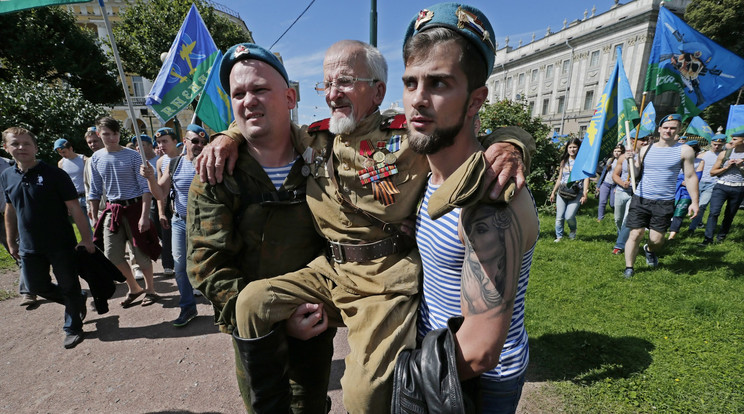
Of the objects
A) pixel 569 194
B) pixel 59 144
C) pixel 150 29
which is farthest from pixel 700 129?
pixel 150 29

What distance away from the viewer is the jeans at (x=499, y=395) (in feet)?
4.59

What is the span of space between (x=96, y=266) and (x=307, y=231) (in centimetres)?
389

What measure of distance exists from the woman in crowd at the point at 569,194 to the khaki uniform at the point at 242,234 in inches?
248

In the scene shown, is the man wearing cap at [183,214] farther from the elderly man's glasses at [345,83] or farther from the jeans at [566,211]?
the jeans at [566,211]

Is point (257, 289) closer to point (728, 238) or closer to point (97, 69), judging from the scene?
point (728, 238)

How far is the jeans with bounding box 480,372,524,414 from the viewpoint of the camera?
1400mm

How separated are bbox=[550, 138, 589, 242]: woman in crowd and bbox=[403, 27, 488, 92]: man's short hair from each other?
6.30 m

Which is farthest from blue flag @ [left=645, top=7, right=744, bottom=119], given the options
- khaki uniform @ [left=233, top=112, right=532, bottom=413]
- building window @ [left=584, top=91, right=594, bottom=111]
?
building window @ [left=584, top=91, right=594, bottom=111]

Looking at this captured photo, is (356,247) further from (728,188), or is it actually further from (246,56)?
(728,188)

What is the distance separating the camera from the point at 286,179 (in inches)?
76.5

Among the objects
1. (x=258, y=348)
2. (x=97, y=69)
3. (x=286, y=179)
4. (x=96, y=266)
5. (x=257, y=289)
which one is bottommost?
(x=96, y=266)

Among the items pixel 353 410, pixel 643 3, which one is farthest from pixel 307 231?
pixel 643 3

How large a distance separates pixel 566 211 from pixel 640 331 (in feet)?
12.0

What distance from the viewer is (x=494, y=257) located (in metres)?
1.13
